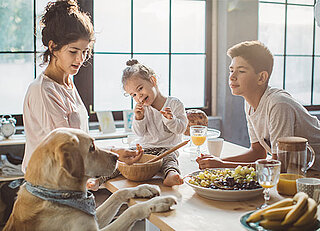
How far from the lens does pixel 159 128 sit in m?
2.45

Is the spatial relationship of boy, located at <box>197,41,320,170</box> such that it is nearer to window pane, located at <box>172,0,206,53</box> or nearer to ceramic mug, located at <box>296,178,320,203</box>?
ceramic mug, located at <box>296,178,320,203</box>

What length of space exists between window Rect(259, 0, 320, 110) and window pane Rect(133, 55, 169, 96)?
120 cm

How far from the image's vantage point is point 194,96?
4.84 m

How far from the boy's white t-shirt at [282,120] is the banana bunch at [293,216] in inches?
28.0

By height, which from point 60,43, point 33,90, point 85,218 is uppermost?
point 60,43

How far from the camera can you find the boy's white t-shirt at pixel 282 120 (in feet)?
6.66

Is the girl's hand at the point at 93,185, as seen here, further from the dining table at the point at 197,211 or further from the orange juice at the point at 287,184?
the orange juice at the point at 287,184

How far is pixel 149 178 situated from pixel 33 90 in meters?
0.72

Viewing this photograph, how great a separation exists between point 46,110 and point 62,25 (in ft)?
1.46

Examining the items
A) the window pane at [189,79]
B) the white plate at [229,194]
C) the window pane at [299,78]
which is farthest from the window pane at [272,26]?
the white plate at [229,194]

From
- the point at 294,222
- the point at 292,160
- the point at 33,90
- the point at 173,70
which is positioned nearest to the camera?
the point at 294,222

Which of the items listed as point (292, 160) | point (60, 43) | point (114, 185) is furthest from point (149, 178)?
point (60, 43)

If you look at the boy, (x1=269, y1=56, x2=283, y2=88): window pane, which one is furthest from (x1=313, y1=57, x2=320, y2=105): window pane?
the boy

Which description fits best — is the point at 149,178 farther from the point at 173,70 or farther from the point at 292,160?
the point at 173,70
